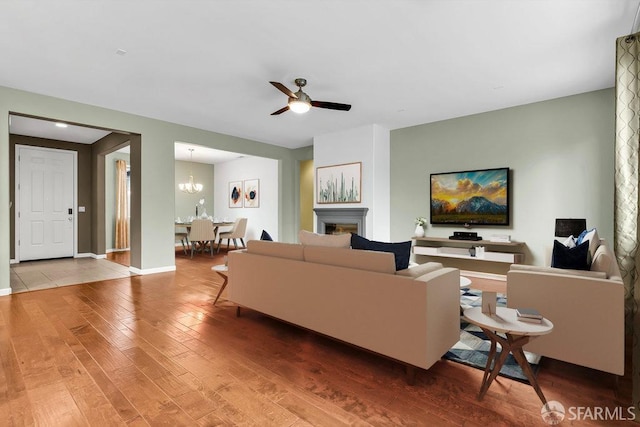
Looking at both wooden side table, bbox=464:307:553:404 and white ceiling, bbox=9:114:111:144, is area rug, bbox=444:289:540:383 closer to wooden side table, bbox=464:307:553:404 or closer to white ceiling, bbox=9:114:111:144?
wooden side table, bbox=464:307:553:404

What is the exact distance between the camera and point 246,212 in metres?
9.15

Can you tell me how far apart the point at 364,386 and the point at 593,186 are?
165 inches

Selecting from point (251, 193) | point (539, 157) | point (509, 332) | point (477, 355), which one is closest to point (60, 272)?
point (251, 193)

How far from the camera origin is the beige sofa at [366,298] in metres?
1.93

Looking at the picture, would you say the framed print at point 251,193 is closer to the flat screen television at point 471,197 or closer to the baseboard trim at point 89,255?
the baseboard trim at point 89,255

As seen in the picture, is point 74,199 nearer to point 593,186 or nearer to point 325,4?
point 325,4

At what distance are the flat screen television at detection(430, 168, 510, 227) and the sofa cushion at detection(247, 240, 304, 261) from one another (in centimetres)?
343

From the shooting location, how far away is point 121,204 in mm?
7914

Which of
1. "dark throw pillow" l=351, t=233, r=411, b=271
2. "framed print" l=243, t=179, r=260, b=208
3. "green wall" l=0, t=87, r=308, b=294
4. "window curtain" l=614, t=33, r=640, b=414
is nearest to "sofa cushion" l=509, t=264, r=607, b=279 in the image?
"window curtain" l=614, t=33, r=640, b=414

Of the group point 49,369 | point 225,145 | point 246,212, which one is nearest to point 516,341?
point 49,369

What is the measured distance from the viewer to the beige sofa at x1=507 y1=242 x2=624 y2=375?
191cm

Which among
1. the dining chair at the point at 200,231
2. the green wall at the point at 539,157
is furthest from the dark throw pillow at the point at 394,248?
the dining chair at the point at 200,231

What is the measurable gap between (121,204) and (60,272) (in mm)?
2879

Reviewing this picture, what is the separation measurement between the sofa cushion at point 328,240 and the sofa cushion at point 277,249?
13 centimetres
